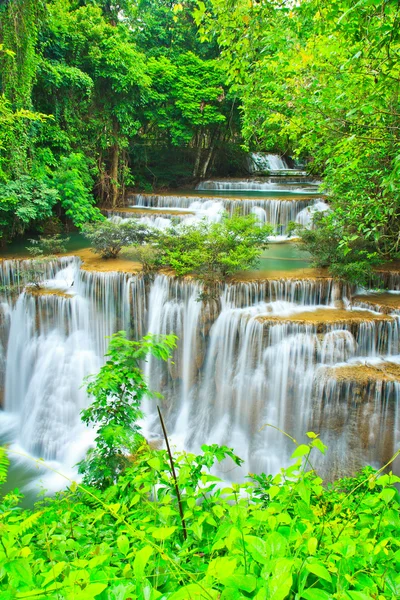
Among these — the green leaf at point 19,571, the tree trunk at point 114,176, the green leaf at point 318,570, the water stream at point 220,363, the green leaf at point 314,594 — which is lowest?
the water stream at point 220,363

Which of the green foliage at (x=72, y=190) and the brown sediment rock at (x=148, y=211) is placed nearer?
the green foliage at (x=72, y=190)

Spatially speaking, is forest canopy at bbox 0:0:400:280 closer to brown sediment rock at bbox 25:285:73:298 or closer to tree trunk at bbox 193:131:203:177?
tree trunk at bbox 193:131:203:177

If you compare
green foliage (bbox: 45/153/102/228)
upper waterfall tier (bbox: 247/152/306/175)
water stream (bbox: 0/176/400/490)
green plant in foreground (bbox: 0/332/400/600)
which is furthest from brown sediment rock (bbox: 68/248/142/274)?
upper waterfall tier (bbox: 247/152/306/175)

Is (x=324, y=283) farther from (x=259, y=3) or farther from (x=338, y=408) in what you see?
(x=259, y=3)

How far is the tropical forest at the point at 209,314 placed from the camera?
7.13 feet

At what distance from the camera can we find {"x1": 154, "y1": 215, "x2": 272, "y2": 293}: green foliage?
8586mm

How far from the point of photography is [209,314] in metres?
8.49

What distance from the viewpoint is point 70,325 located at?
30.8 feet

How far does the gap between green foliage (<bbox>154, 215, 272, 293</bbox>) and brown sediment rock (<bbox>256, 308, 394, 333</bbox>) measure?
1.50m

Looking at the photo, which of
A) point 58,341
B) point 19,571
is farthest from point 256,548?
point 58,341

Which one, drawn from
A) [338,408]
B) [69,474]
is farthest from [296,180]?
[69,474]

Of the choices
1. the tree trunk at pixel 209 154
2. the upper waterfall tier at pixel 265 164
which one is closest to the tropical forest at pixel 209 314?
the tree trunk at pixel 209 154

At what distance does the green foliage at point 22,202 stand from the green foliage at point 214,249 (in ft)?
15.0

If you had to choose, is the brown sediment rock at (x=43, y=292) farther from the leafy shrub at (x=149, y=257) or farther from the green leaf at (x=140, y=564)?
the green leaf at (x=140, y=564)
